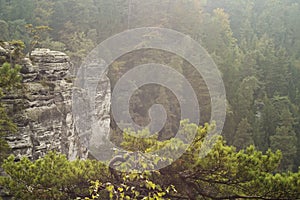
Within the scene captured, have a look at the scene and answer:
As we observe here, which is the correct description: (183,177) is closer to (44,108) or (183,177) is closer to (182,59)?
(44,108)

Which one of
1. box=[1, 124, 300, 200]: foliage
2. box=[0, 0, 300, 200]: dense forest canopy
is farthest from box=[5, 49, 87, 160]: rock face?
box=[1, 124, 300, 200]: foliage

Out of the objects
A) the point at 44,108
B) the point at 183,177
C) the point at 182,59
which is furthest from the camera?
the point at 182,59

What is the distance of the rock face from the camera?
1323 centimetres

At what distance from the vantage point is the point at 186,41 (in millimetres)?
24906

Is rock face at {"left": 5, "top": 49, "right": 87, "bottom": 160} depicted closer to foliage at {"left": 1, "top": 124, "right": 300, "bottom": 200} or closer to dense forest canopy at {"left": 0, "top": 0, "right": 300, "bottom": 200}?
dense forest canopy at {"left": 0, "top": 0, "right": 300, "bottom": 200}

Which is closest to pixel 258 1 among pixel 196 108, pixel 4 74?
pixel 196 108

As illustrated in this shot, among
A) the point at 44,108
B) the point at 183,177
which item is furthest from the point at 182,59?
the point at 183,177

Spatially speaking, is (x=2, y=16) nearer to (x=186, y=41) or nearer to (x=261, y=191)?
(x=186, y=41)

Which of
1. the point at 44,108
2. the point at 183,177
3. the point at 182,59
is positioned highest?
the point at 183,177

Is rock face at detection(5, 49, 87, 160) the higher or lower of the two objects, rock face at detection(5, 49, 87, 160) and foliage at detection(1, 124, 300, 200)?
the lower

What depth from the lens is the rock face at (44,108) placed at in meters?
13.2

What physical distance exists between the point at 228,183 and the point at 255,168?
2.27 ft

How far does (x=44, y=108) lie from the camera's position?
14703 millimetres

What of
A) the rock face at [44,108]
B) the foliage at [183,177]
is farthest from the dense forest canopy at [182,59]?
the foliage at [183,177]
